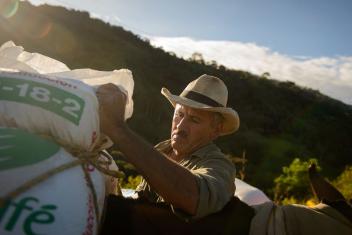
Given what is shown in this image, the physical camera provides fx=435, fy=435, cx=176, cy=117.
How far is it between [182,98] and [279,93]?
217 ft

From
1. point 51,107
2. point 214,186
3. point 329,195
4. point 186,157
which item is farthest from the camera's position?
point 186,157

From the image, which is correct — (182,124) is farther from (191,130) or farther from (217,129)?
(217,129)

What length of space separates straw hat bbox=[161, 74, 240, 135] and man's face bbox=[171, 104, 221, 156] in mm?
71

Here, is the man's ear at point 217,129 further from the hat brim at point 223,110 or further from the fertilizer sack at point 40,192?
the fertilizer sack at point 40,192

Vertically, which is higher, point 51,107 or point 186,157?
point 51,107

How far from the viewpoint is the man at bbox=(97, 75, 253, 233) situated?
2.00 metres

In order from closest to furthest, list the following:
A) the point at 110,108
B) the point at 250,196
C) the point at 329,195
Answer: the point at 110,108 < the point at 329,195 < the point at 250,196

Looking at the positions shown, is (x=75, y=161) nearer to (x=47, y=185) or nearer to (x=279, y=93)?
(x=47, y=185)

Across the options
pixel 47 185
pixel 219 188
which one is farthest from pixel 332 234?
pixel 47 185

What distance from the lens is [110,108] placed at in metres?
1.97

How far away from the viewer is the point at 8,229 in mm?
1519

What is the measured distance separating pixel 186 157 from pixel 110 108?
3.45 feet

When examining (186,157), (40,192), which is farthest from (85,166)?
(186,157)

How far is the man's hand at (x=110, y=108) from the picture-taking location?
196 centimetres
